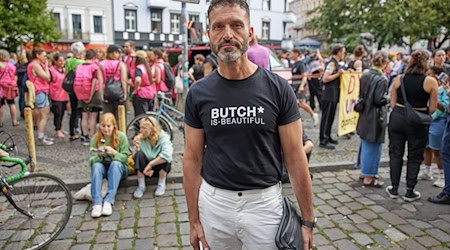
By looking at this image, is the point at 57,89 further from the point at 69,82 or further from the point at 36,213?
the point at 36,213

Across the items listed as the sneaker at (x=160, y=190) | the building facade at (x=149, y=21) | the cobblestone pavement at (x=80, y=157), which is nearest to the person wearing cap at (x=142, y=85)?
the cobblestone pavement at (x=80, y=157)

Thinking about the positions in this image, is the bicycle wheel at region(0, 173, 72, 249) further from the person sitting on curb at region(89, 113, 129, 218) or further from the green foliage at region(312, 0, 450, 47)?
the green foliage at region(312, 0, 450, 47)

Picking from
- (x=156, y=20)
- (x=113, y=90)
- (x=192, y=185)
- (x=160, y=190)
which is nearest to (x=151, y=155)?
(x=160, y=190)

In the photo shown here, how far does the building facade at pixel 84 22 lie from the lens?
35.9m

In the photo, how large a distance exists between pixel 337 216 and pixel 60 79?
632 centimetres

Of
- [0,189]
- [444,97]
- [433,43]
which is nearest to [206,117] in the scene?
[0,189]

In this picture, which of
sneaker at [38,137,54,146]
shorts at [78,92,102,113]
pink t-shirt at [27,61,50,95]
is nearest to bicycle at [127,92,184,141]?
shorts at [78,92,102,113]

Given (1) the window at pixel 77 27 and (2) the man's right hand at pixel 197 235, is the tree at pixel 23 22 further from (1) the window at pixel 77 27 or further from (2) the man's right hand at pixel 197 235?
(2) the man's right hand at pixel 197 235

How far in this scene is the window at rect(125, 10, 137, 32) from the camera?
1510 inches

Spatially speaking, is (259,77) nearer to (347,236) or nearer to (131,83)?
(347,236)

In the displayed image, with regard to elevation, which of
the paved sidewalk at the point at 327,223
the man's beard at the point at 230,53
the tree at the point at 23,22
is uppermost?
the tree at the point at 23,22

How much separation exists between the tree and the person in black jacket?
21.7 metres

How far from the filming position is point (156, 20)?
39.7 meters

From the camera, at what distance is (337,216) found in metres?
4.42
